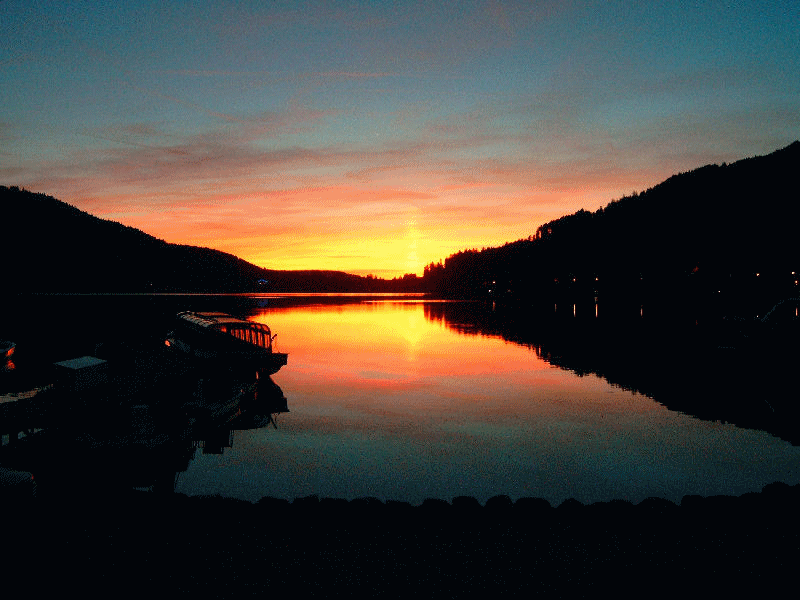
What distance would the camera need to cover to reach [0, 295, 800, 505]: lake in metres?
21.2

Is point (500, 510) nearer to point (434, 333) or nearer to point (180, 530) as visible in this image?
point (180, 530)

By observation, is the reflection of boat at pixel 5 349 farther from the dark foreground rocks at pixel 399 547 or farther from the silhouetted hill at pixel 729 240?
the silhouetted hill at pixel 729 240

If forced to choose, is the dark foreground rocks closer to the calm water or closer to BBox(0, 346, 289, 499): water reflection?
BBox(0, 346, 289, 499): water reflection

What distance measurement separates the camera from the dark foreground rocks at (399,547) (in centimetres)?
1059

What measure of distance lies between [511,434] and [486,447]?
2996mm

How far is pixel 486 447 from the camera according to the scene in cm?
2623

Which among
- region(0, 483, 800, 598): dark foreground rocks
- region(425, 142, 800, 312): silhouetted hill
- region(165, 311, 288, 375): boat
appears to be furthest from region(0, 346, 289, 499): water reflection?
region(425, 142, 800, 312): silhouetted hill

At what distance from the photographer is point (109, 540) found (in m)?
12.2

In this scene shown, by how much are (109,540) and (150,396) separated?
17.5 metres

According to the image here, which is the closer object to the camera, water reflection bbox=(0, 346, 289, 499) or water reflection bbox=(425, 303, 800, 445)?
water reflection bbox=(0, 346, 289, 499)

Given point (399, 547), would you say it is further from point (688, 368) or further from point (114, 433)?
point (688, 368)

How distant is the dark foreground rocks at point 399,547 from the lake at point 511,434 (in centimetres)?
601

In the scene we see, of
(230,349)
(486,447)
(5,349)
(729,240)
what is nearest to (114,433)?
(486,447)

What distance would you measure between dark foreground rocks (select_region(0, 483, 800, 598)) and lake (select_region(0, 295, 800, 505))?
6008mm
